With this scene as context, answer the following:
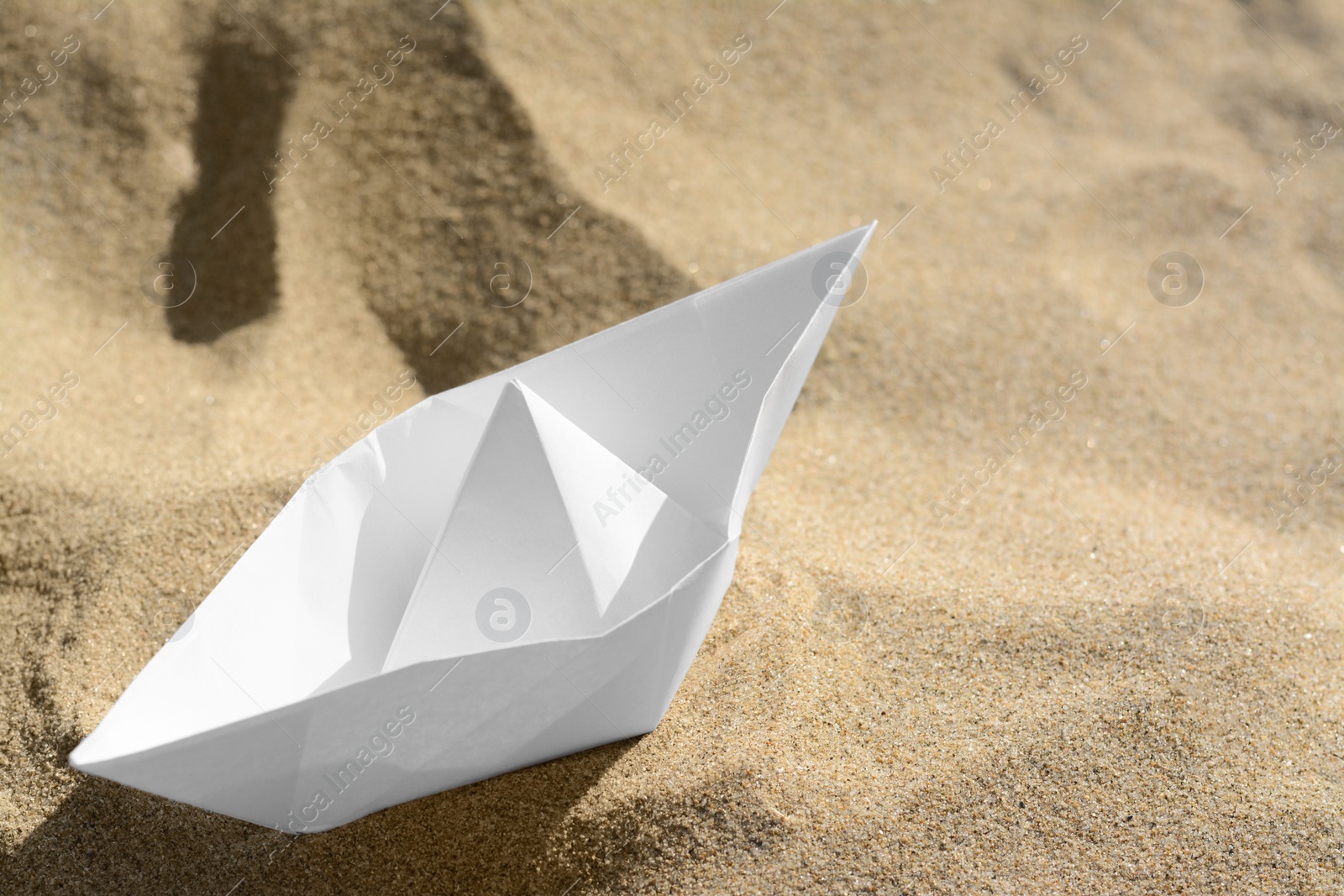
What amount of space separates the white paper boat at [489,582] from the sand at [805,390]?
0.79 feet

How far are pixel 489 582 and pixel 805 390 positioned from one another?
1211 millimetres

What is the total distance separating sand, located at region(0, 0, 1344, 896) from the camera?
1.42 m

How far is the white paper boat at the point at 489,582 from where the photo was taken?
1.11 meters

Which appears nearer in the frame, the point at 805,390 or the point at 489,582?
the point at 489,582

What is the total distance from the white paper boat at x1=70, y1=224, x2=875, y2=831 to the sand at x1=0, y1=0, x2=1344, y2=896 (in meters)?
0.24

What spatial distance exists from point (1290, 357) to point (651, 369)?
1.99 meters

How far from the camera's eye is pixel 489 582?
1.28m

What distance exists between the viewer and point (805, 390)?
2293 mm

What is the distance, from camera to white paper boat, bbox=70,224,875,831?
3.64 feet

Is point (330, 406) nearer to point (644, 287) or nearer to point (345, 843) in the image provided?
point (644, 287)

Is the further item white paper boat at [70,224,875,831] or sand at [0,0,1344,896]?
sand at [0,0,1344,896]

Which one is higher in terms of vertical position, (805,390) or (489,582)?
(489,582)

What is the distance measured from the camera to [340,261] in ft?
7.76

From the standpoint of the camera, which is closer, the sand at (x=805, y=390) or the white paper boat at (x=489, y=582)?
the white paper boat at (x=489, y=582)
